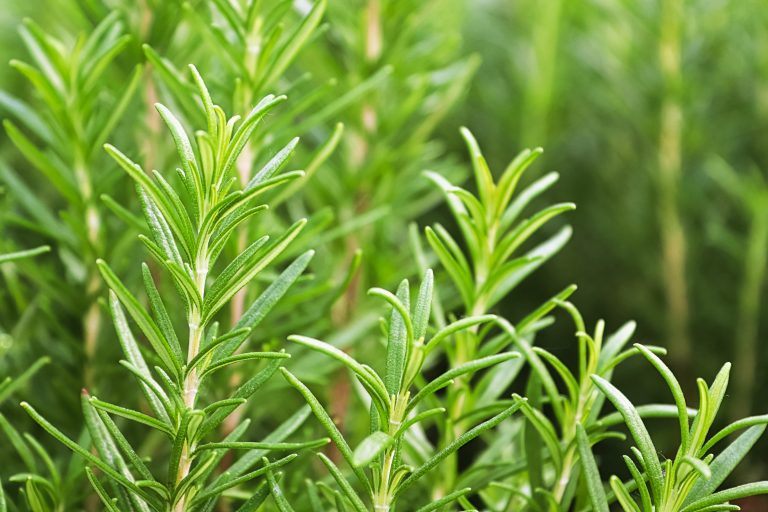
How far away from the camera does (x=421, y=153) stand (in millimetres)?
482

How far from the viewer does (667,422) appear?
566mm

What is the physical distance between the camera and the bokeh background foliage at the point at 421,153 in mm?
351

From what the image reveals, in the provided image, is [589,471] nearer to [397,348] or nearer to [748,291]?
[397,348]

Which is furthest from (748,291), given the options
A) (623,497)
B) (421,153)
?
(623,497)

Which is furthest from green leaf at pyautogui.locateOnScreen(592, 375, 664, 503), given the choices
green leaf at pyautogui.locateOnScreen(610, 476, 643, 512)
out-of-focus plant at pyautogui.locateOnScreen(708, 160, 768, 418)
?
out-of-focus plant at pyautogui.locateOnScreen(708, 160, 768, 418)

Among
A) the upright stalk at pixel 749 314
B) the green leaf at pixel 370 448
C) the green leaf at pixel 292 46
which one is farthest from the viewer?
the upright stalk at pixel 749 314

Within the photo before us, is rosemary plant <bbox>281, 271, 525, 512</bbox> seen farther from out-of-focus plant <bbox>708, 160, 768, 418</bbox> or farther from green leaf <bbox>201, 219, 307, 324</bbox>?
Answer: out-of-focus plant <bbox>708, 160, 768, 418</bbox>

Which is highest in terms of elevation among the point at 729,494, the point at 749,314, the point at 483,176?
the point at 483,176

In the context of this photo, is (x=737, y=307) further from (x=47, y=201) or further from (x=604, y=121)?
(x=47, y=201)

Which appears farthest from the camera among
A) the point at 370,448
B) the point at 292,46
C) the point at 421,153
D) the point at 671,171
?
the point at 671,171

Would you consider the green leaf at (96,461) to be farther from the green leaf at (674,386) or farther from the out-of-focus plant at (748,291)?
the out-of-focus plant at (748,291)

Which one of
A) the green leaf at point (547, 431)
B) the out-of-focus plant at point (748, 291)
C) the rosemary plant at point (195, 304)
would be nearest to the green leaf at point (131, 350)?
the rosemary plant at point (195, 304)

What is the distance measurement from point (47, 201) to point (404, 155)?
228mm

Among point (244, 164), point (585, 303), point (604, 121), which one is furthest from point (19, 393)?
point (604, 121)
